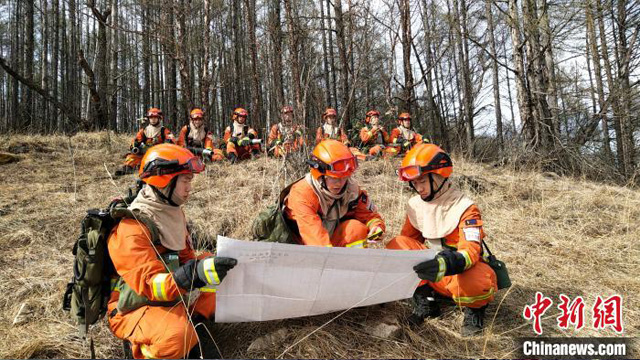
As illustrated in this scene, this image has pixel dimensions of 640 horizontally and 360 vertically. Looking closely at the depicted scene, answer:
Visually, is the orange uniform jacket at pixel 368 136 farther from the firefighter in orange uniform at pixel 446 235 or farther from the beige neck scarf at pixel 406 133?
the firefighter in orange uniform at pixel 446 235

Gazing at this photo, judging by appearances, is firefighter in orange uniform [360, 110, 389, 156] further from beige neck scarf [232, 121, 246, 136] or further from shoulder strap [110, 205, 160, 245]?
shoulder strap [110, 205, 160, 245]

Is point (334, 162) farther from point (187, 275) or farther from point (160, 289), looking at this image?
point (160, 289)

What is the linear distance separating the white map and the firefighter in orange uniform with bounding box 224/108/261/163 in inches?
266

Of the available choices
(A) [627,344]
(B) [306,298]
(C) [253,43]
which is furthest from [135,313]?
(C) [253,43]

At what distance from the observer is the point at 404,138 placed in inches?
382

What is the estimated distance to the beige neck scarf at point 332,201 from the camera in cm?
269

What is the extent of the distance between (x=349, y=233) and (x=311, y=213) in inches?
13.9

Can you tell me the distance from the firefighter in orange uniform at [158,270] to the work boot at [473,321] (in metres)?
1.67

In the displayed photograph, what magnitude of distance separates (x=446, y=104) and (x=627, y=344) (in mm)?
19521

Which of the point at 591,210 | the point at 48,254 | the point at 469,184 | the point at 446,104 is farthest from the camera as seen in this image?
the point at 446,104

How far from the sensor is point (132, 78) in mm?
25562

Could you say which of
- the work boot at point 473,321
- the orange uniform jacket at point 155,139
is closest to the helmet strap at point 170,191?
the work boot at point 473,321

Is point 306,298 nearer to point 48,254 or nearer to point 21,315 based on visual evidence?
point 21,315

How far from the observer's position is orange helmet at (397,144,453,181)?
2.49 metres
